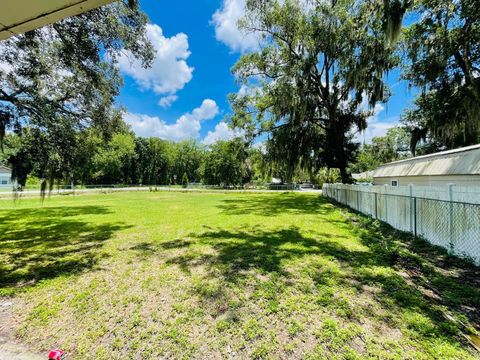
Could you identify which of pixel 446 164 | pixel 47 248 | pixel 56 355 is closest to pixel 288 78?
pixel 446 164

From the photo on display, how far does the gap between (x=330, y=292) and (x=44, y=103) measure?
6.83 metres

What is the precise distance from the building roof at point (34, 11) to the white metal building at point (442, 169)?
7.77 meters

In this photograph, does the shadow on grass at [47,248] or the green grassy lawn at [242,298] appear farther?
the shadow on grass at [47,248]

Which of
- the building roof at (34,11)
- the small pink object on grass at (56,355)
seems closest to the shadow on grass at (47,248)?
the small pink object on grass at (56,355)

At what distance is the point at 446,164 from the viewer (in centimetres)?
750

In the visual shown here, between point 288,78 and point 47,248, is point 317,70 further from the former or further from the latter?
point 47,248

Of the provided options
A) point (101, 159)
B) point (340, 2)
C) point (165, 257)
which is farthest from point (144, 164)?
point (165, 257)

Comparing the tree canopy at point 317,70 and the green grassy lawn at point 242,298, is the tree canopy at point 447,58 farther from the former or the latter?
the green grassy lawn at point 242,298

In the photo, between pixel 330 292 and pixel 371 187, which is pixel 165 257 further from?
pixel 371 187

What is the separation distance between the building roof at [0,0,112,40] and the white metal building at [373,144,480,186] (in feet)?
25.5

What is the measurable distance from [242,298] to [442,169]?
786cm

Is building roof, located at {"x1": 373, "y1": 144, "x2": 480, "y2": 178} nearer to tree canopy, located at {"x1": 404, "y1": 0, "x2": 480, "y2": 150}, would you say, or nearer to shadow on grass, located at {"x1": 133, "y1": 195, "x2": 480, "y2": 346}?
tree canopy, located at {"x1": 404, "y1": 0, "x2": 480, "y2": 150}

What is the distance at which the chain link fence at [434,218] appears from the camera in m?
3.97

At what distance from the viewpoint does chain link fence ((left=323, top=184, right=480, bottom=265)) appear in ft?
13.0
